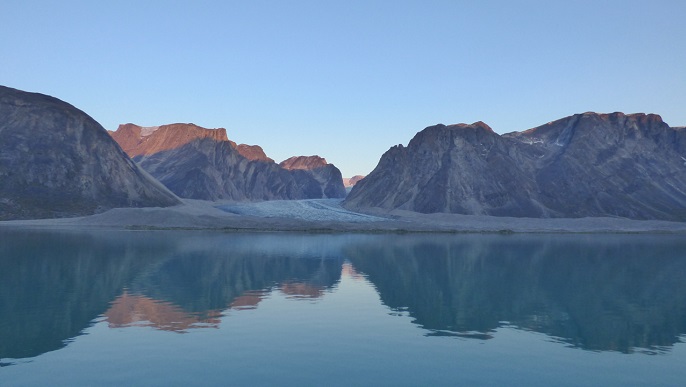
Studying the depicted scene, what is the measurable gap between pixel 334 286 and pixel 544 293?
13583 millimetres

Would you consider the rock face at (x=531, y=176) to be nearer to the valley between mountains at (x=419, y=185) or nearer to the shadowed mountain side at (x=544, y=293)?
the valley between mountains at (x=419, y=185)

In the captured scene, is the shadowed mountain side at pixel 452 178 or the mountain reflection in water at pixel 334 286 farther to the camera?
the shadowed mountain side at pixel 452 178

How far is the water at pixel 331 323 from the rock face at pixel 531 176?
10683cm

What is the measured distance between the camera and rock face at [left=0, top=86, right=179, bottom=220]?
11656 cm

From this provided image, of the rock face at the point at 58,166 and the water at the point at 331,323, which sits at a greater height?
the rock face at the point at 58,166

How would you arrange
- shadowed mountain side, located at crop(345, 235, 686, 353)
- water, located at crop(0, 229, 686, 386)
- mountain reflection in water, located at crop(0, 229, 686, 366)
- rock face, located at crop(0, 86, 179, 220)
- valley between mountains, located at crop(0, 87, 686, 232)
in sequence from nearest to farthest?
water, located at crop(0, 229, 686, 386) < mountain reflection in water, located at crop(0, 229, 686, 366) < shadowed mountain side, located at crop(345, 235, 686, 353) < valley between mountains, located at crop(0, 87, 686, 232) < rock face, located at crop(0, 86, 179, 220)

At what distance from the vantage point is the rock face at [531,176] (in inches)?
6073

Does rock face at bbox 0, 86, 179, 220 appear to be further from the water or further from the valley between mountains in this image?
the water

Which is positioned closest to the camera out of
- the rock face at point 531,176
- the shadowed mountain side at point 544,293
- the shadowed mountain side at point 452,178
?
the shadowed mountain side at point 544,293

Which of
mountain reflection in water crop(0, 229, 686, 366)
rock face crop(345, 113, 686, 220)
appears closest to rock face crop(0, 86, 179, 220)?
mountain reflection in water crop(0, 229, 686, 366)

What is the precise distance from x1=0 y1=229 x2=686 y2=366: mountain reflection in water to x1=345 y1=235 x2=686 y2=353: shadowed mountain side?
0.33 feet

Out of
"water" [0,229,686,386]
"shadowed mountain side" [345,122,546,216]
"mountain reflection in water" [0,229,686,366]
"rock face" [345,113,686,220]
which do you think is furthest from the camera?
"rock face" [345,113,686,220]

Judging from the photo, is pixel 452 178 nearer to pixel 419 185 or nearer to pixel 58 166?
pixel 419 185

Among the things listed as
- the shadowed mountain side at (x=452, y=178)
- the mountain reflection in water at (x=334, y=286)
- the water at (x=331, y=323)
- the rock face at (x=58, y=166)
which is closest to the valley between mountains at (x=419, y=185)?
the rock face at (x=58, y=166)
